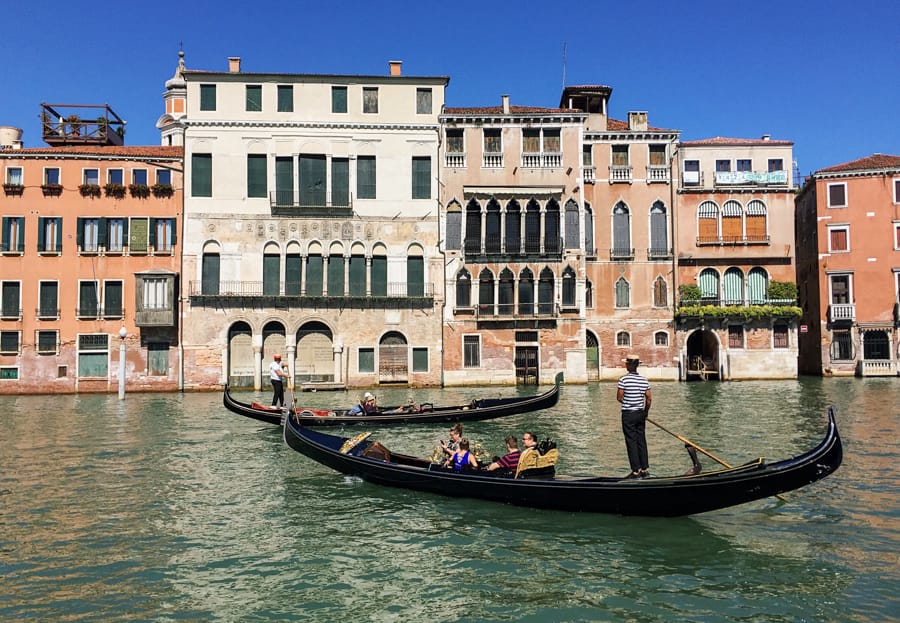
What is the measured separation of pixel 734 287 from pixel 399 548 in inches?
959

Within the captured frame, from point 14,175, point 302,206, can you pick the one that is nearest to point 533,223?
point 302,206

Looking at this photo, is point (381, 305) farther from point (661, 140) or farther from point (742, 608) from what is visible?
point (742, 608)

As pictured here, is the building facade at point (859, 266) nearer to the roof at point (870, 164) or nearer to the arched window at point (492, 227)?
the roof at point (870, 164)

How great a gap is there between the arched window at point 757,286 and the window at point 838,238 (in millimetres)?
3209

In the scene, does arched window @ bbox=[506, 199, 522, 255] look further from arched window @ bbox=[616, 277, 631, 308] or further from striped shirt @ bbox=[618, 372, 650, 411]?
striped shirt @ bbox=[618, 372, 650, 411]

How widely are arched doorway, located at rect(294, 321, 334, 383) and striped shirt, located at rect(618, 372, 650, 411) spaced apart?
62.7ft

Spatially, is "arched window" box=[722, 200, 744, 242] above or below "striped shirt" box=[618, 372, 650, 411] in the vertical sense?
above

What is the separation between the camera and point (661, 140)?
28047mm

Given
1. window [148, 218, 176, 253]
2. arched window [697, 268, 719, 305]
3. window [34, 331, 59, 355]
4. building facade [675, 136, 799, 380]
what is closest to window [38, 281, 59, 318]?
window [34, 331, 59, 355]

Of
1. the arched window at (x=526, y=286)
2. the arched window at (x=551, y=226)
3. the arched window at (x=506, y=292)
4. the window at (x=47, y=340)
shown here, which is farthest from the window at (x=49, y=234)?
the arched window at (x=551, y=226)

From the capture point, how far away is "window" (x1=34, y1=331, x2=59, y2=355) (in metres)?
25.2

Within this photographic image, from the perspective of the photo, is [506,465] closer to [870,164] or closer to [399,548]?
[399,548]

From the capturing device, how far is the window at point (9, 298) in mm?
25234

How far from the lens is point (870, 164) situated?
2928cm
